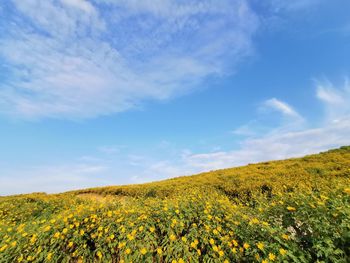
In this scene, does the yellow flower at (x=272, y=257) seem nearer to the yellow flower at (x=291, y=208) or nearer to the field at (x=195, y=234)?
the field at (x=195, y=234)

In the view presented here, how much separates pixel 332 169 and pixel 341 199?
8161mm

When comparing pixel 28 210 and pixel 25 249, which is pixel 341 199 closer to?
pixel 25 249

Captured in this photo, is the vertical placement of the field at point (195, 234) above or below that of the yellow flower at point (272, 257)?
above

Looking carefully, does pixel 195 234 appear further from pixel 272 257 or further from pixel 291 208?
pixel 291 208

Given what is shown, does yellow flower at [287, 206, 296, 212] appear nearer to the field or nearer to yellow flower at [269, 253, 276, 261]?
the field

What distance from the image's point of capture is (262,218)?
437 centimetres

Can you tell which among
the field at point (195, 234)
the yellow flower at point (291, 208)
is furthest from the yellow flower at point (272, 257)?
the yellow flower at point (291, 208)

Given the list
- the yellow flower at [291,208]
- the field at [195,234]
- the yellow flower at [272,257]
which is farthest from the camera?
the yellow flower at [291,208]

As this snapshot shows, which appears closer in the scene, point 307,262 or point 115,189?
point 307,262

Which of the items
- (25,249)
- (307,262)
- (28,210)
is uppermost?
(28,210)

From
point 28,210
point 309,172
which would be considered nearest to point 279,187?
point 309,172

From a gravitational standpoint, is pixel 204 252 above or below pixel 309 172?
below

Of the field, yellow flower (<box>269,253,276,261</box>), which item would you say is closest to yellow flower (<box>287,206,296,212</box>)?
the field

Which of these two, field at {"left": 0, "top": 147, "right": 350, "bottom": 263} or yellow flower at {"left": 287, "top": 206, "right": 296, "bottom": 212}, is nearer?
field at {"left": 0, "top": 147, "right": 350, "bottom": 263}
